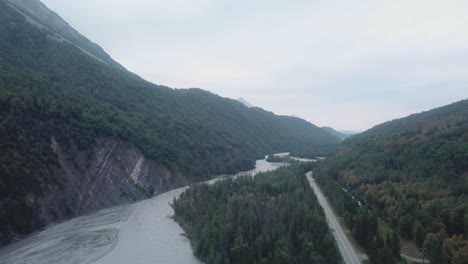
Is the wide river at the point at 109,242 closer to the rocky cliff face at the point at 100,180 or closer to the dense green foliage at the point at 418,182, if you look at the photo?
the rocky cliff face at the point at 100,180

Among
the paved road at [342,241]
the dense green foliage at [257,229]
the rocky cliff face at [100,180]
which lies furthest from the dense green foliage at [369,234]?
the rocky cliff face at [100,180]

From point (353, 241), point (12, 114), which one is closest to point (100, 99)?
point (12, 114)

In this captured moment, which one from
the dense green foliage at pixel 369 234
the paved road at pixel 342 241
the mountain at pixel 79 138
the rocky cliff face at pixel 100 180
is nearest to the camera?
the dense green foliage at pixel 369 234

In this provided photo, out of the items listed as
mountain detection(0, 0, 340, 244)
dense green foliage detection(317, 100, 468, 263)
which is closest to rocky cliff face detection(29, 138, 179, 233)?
mountain detection(0, 0, 340, 244)

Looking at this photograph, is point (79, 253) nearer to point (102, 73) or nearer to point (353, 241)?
point (353, 241)

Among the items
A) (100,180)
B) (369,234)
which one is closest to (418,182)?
(369,234)

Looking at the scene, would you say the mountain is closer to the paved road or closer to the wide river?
the wide river
